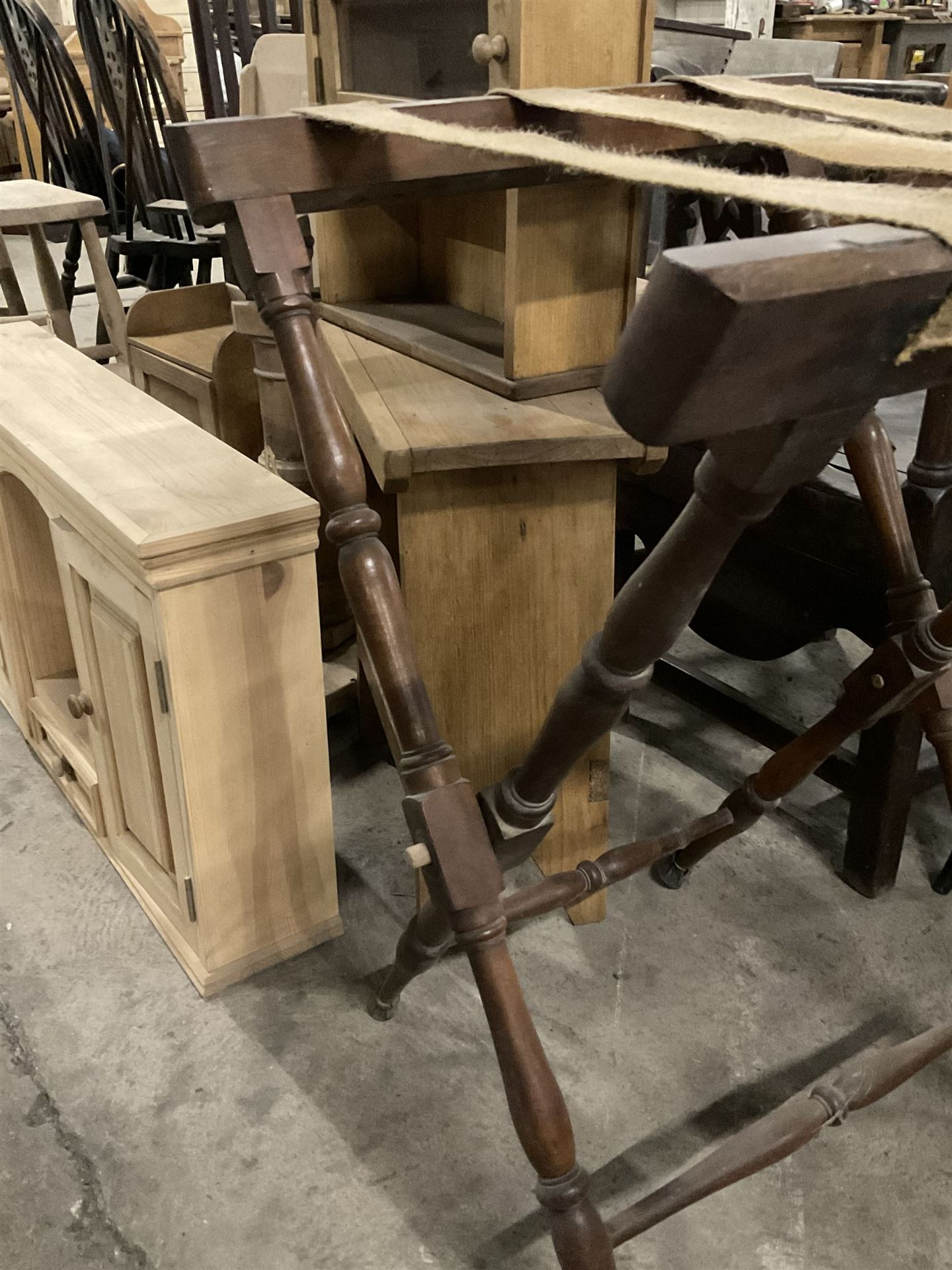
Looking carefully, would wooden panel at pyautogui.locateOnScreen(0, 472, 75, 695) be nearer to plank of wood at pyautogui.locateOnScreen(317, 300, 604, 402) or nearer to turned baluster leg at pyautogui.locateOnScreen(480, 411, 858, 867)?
plank of wood at pyautogui.locateOnScreen(317, 300, 604, 402)

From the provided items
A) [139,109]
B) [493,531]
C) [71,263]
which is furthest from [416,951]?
[71,263]

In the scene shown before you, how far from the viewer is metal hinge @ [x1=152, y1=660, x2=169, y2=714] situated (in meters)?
1.15

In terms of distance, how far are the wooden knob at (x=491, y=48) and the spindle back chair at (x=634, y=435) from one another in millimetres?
119

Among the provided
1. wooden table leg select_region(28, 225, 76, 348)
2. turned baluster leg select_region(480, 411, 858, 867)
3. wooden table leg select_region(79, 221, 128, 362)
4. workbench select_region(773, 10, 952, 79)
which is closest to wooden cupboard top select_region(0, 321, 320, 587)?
turned baluster leg select_region(480, 411, 858, 867)

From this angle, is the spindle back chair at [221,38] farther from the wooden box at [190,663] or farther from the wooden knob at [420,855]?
the wooden knob at [420,855]

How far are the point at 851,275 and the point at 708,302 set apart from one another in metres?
0.07

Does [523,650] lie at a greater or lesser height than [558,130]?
lesser

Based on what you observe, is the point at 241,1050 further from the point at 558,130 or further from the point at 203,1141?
the point at 558,130

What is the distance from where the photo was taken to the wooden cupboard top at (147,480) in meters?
1.09

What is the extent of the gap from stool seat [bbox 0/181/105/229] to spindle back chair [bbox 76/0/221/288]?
0.76 ft

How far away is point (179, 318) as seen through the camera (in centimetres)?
216

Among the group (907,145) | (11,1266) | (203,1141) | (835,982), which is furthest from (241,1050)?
(907,145)

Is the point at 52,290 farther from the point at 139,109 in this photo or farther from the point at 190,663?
the point at 190,663

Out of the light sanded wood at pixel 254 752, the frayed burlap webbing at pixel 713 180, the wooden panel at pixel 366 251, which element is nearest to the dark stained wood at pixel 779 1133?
the light sanded wood at pixel 254 752
